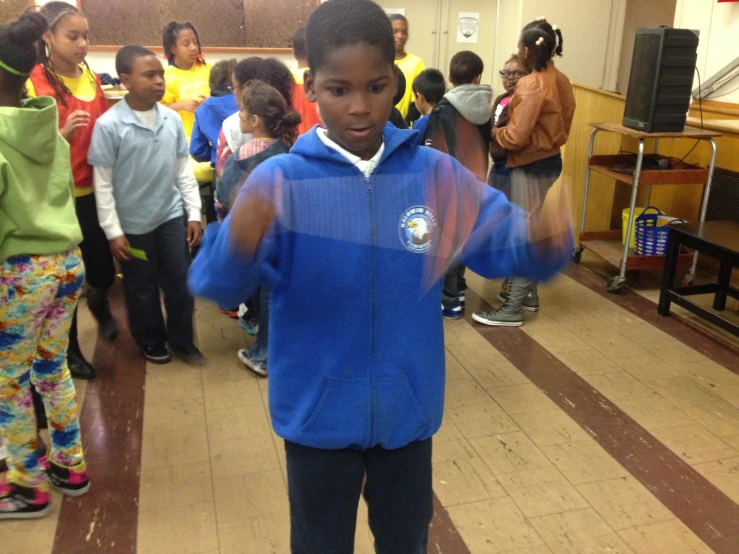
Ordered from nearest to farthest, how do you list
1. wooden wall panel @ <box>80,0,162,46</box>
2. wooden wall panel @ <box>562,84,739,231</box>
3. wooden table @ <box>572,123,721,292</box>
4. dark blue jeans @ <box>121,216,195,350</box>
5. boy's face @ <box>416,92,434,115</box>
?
1. dark blue jeans @ <box>121,216,195,350</box>
2. boy's face @ <box>416,92,434,115</box>
3. wooden table @ <box>572,123,721,292</box>
4. wooden wall panel @ <box>562,84,739,231</box>
5. wooden wall panel @ <box>80,0,162,46</box>

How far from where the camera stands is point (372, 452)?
1.19 metres

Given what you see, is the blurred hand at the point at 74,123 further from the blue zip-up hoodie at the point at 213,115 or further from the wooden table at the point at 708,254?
the wooden table at the point at 708,254

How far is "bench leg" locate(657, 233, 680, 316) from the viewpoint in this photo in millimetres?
3615

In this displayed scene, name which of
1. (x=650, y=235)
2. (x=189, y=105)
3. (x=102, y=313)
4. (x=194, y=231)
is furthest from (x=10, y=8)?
(x=650, y=235)

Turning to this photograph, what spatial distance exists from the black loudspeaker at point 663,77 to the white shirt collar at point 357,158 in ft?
10.5

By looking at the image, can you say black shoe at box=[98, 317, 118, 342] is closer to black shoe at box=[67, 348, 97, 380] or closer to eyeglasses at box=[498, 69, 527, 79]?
black shoe at box=[67, 348, 97, 380]

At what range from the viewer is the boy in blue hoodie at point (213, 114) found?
329 centimetres

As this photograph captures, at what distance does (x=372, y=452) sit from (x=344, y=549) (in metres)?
0.22

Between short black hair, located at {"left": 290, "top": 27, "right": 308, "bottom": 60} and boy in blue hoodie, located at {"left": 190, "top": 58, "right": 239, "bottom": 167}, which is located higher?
short black hair, located at {"left": 290, "top": 27, "right": 308, "bottom": 60}

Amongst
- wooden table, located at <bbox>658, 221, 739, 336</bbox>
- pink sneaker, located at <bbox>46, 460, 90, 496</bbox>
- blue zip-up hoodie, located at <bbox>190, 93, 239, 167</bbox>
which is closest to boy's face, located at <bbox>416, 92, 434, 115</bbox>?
blue zip-up hoodie, located at <bbox>190, 93, 239, 167</bbox>

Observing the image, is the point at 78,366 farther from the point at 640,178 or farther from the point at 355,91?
the point at 640,178

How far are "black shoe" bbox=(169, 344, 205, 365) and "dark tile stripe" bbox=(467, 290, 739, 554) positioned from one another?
1.45 metres

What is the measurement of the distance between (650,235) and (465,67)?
5.39ft

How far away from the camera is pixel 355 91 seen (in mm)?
992
